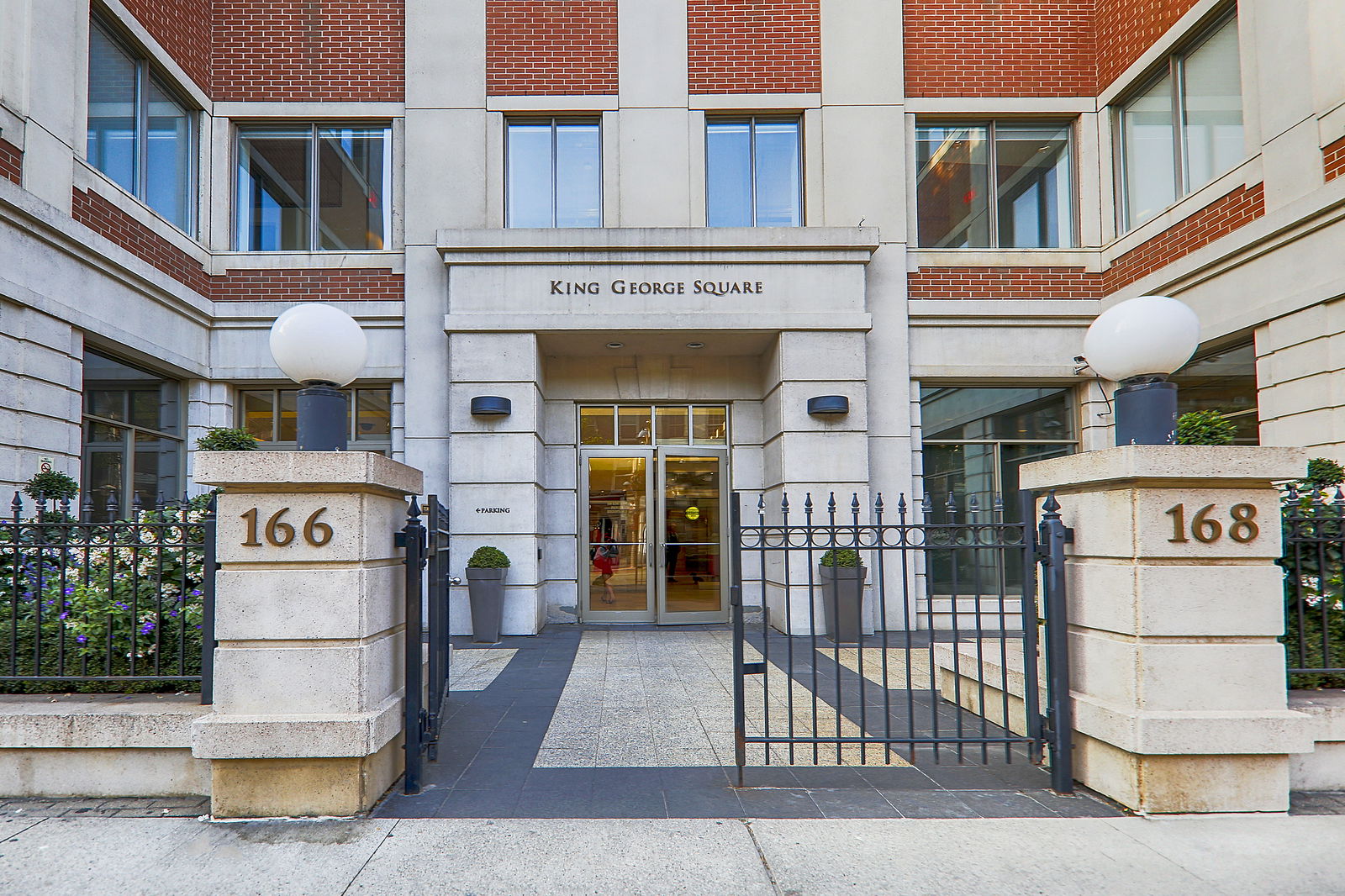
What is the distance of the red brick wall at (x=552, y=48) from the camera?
38.9 feet

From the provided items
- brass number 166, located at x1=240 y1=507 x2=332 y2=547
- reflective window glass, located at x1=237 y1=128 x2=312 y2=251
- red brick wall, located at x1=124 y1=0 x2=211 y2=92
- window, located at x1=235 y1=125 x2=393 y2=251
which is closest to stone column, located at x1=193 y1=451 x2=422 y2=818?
brass number 166, located at x1=240 y1=507 x2=332 y2=547

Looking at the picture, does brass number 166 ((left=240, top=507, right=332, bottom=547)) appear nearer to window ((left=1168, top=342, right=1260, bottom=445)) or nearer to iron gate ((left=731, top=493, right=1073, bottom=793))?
iron gate ((left=731, top=493, right=1073, bottom=793))

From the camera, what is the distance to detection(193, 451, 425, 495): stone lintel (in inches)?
168

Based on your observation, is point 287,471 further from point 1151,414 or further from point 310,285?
point 310,285

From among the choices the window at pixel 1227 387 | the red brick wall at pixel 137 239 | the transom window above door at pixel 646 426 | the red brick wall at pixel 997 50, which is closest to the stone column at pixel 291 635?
the red brick wall at pixel 137 239

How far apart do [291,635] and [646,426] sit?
851 centimetres

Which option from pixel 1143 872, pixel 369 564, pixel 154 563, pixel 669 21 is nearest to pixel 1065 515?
pixel 1143 872

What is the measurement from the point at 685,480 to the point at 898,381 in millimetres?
3438

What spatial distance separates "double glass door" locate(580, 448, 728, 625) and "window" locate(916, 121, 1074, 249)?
489 centimetres

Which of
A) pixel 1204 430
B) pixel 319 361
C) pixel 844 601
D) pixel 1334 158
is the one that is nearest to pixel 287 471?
pixel 319 361

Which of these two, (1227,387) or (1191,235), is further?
(1191,235)

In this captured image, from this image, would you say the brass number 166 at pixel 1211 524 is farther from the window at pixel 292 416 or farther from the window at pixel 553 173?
the window at pixel 292 416

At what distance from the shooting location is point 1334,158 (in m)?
8.07

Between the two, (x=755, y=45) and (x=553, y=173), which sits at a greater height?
(x=755, y=45)
